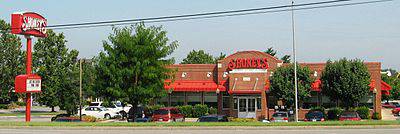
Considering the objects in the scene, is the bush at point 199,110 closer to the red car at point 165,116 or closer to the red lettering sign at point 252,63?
the red lettering sign at point 252,63

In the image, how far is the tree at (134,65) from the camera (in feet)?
105

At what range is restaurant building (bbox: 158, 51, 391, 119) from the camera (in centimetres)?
4334

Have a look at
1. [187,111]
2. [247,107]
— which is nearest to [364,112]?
[247,107]

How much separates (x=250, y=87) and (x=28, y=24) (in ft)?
71.3

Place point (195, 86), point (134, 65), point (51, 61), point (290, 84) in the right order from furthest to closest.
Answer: point (51, 61)
point (195, 86)
point (290, 84)
point (134, 65)

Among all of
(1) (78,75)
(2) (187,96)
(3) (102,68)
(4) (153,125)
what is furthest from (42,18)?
(2) (187,96)

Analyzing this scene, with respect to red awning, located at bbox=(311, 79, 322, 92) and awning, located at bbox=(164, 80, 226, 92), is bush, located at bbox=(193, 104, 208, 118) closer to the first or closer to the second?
awning, located at bbox=(164, 80, 226, 92)

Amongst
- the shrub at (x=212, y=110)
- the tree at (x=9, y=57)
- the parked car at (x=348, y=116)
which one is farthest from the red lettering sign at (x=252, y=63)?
the tree at (x=9, y=57)

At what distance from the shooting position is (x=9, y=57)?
59812 millimetres

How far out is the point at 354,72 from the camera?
3988cm

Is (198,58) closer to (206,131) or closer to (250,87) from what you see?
(250,87)

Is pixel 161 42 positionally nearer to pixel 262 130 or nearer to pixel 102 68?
pixel 102 68

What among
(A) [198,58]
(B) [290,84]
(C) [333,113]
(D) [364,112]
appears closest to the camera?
(B) [290,84]

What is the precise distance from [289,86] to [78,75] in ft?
67.1
